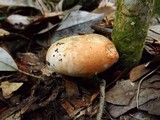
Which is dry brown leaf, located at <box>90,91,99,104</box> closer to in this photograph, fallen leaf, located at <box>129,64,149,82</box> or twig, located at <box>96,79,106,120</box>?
twig, located at <box>96,79,106,120</box>

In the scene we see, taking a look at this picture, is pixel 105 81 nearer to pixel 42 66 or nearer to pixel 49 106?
pixel 49 106

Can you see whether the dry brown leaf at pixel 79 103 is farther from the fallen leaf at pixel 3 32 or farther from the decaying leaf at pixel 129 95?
the fallen leaf at pixel 3 32

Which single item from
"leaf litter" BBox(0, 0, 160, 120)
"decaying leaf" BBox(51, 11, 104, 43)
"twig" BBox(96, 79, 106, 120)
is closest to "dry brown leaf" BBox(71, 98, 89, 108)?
"leaf litter" BBox(0, 0, 160, 120)

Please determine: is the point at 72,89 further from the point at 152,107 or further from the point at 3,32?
the point at 3,32

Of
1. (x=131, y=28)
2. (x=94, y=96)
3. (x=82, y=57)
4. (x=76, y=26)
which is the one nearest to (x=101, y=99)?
(x=94, y=96)

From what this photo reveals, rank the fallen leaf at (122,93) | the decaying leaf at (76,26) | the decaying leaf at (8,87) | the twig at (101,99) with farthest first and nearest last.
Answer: the decaying leaf at (76,26)
the decaying leaf at (8,87)
the fallen leaf at (122,93)
the twig at (101,99)

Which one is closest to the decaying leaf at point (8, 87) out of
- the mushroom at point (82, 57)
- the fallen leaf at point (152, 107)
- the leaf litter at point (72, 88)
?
the leaf litter at point (72, 88)

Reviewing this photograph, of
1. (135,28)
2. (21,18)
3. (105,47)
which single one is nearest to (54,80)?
(105,47)

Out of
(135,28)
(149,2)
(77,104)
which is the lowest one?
(77,104)
